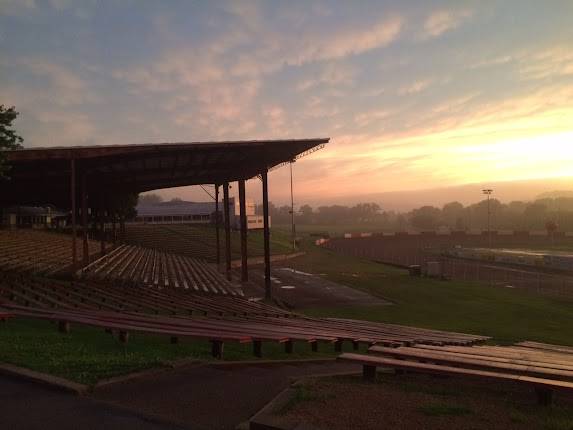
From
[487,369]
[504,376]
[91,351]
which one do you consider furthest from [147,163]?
[504,376]

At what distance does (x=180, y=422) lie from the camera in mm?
4840

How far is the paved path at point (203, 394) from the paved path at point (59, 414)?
0.66ft

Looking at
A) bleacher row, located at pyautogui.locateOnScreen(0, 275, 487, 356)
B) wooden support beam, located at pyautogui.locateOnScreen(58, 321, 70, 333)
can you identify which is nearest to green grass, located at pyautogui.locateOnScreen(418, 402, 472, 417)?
bleacher row, located at pyautogui.locateOnScreen(0, 275, 487, 356)

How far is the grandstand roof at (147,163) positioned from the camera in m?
19.8

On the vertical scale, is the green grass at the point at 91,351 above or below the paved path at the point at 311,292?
above

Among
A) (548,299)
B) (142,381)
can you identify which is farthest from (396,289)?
(142,381)

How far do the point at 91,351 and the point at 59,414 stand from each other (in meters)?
2.98

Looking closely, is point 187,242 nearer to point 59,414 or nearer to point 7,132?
point 7,132

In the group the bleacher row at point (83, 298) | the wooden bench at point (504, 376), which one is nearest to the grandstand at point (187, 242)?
the bleacher row at point (83, 298)

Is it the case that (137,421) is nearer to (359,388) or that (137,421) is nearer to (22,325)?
(359,388)

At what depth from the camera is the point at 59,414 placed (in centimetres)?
498

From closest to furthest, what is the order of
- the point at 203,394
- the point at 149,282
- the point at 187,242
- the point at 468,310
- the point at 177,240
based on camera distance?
the point at 203,394 < the point at 149,282 < the point at 468,310 < the point at 187,242 < the point at 177,240

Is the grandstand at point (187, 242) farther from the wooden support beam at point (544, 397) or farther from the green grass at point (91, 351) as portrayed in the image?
the wooden support beam at point (544, 397)

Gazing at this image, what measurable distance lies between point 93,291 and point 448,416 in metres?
15.5
